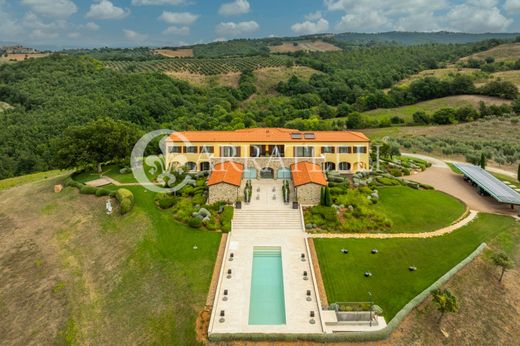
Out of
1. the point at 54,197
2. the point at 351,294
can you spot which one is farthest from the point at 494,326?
the point at 54,197

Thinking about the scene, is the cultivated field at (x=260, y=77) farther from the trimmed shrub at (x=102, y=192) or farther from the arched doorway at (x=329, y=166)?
the trimmed shrub at (x=102, y=192)

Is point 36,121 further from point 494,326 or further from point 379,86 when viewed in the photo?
point 379,86

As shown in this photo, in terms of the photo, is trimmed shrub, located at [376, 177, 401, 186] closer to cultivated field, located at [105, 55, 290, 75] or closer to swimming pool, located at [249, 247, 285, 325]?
swimming pool, located at [249, 247, 285, 325]

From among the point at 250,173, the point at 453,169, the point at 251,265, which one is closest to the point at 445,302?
the point at 251,265

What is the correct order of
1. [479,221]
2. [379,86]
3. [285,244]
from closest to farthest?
[285,244] < [479,221] < [379,86]

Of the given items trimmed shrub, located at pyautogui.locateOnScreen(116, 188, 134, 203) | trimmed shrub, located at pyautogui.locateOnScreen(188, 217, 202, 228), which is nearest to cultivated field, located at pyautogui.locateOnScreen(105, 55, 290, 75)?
trimmed shrub, located at pyautogui.locateOnScreen(116, 188, 134, 203)

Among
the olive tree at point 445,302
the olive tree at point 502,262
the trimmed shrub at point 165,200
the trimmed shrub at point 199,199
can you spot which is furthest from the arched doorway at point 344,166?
the olive tree at point 445,302
